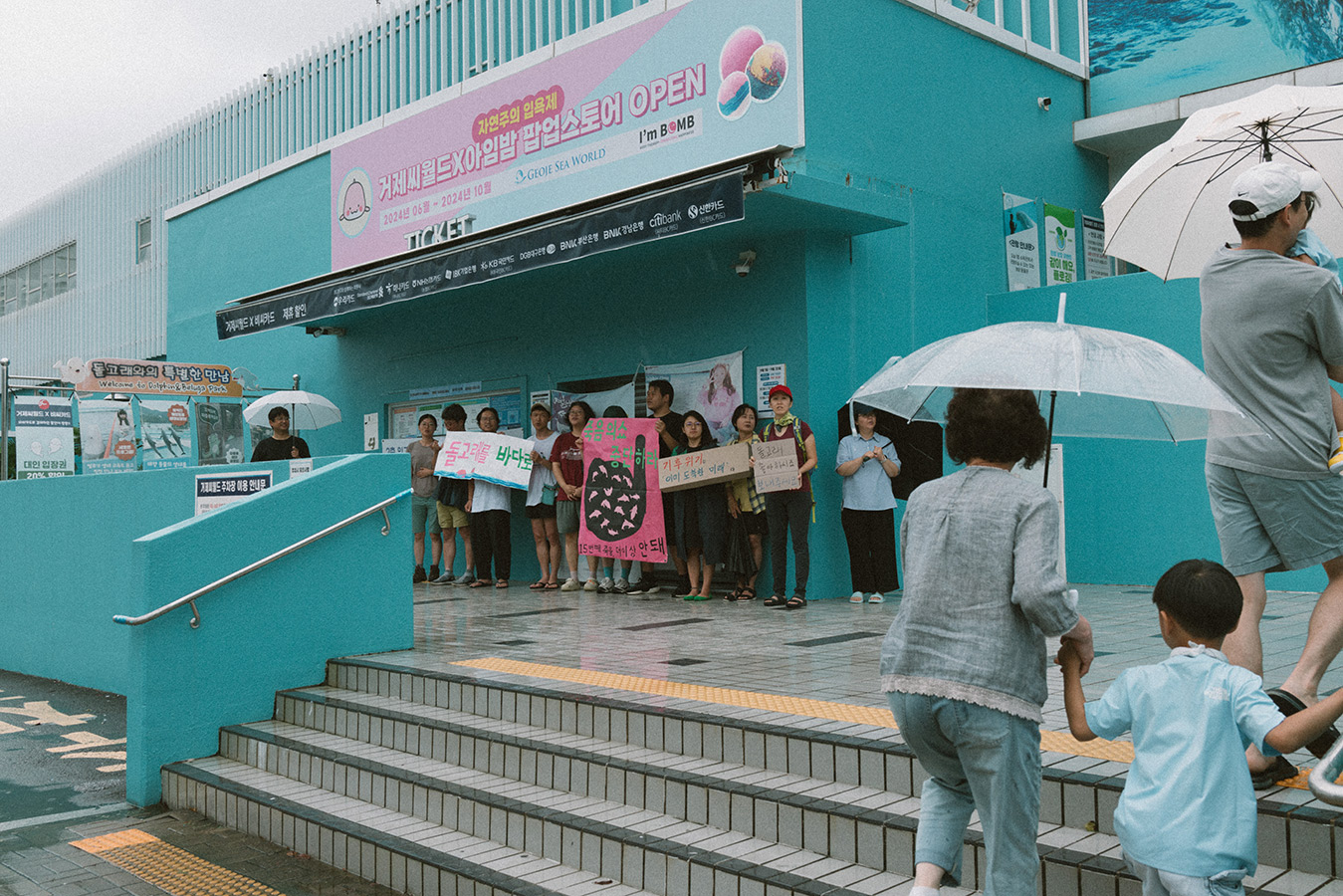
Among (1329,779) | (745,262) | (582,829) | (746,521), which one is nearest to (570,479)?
(746,521)

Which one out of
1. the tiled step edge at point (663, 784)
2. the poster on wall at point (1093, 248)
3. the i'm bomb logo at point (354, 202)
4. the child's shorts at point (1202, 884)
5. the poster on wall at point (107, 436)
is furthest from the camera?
the i'm bomb logo at point (354, 202)

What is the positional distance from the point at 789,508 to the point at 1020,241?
4.41 meters

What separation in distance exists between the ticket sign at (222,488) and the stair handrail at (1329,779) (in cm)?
669

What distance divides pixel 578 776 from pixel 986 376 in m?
2.84

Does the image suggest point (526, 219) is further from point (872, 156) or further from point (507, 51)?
point (507, 51)

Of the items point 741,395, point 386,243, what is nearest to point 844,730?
point 741,395

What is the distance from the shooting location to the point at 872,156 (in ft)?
30.8

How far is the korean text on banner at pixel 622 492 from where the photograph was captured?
373 inches

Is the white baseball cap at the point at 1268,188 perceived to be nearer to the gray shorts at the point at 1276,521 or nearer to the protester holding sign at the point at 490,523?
the gray shorts at the point at 1276,521

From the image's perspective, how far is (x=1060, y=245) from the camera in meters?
11.4

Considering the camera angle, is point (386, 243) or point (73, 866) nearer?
point (73, 866)

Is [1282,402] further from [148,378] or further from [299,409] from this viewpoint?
[148,378]

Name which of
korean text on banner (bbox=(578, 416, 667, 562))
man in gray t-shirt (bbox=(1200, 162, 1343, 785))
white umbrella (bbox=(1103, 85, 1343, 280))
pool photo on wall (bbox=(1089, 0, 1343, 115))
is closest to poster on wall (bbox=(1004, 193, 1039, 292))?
pool photo on wall (bbox=(1089, 0, 1343, 115))

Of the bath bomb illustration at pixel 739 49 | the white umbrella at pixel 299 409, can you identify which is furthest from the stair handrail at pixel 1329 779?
the white umbrella at pixel 299 409
